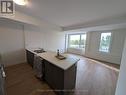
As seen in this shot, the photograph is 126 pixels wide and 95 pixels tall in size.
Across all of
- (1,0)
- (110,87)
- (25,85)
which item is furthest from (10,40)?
(110,87)

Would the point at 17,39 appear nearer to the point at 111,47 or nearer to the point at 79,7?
the point at 79,7

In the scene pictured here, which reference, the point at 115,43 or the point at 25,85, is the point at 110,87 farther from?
the point at 115,43

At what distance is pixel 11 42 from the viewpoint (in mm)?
3729

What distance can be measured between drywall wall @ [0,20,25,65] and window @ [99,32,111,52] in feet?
16.4

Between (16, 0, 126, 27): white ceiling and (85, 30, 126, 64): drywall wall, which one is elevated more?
A: (16, 0, 126, 27): white ceiling

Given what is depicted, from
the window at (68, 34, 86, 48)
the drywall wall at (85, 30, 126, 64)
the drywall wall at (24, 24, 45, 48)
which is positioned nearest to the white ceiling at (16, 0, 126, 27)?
the drywall wall at (24, 24, 45, 48)

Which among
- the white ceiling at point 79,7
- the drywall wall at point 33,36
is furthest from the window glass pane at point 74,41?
the white ceiling at point 79,7

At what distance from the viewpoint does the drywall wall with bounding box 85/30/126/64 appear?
4.40m

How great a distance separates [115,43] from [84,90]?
12.5 feet

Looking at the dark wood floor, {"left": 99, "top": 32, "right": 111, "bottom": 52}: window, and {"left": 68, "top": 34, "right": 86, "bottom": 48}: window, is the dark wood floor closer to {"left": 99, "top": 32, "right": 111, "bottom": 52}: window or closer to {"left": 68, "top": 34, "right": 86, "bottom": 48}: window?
{"left": 99, "top": 32, "right": 111, "bottom": 52}: window

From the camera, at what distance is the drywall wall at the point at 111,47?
173 inches

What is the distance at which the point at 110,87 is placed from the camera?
2332 millimetres

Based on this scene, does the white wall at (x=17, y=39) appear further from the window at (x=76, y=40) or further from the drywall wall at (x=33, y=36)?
the window at (x=76, y=40)

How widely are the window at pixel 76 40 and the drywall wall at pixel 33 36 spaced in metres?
3.21
